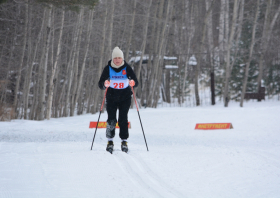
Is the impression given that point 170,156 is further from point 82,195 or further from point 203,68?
point 203,68

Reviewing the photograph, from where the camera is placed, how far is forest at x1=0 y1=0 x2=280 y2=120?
15.6 meters

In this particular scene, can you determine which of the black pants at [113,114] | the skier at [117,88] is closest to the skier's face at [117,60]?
the skier at [117,88]

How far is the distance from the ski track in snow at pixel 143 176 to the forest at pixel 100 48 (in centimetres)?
584

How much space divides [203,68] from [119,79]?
3138 cm

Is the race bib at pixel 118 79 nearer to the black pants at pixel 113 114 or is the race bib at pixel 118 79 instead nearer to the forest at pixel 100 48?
the black pants at pixel 113 114

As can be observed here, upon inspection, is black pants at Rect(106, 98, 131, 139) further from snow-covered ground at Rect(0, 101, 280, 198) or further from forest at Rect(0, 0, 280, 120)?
forest at Rect(0, 0, 280, 120)

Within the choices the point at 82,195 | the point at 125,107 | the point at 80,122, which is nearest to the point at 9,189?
the point at 82,195

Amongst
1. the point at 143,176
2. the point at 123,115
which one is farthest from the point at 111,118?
the point at 143,176

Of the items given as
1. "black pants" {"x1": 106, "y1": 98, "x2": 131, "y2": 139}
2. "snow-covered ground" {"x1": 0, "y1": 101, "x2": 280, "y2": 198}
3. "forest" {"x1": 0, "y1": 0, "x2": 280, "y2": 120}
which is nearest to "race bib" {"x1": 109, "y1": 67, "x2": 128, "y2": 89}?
"black pants" {"x1": 106, "y1": 98, "x2": 131, "y2": 139}

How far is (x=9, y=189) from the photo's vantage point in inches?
141

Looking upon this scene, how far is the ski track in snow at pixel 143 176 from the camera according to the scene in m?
3.90

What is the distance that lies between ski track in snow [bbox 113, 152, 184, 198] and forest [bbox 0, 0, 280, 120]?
5.84 metres

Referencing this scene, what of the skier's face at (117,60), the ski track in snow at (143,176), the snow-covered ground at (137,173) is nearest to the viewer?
the snow-covered ground at (137,173)

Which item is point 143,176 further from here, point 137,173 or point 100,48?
point 100,48
